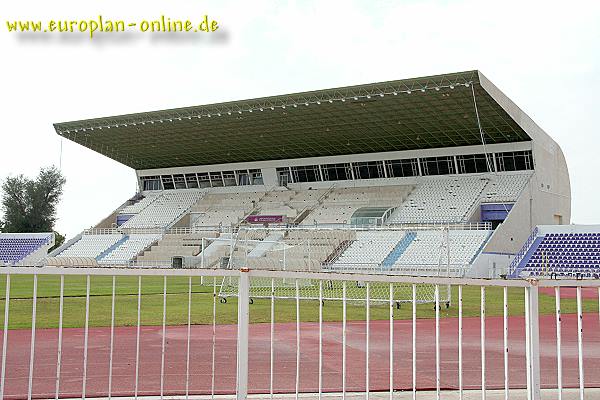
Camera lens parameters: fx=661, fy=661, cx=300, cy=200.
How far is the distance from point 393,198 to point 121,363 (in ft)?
149

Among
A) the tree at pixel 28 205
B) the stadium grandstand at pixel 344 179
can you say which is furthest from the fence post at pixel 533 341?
the tree at pixel 28 205

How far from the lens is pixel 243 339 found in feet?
18.9

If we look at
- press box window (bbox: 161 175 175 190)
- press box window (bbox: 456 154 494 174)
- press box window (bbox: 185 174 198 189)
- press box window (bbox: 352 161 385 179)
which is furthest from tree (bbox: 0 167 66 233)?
press box window (bbox: 456 154 494 174)

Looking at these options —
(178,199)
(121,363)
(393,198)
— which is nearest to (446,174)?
(393,198)

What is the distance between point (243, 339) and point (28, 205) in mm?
79765

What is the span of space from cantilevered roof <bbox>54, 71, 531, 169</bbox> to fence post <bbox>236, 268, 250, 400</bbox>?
117 feet

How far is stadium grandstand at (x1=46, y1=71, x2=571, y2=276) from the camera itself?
42.5 meters

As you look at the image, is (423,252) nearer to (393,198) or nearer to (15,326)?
(393,198)

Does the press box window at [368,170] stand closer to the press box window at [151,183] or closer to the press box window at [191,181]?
the press box window at [191,181]

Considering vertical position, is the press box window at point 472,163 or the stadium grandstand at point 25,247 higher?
the press box window at point 472,163

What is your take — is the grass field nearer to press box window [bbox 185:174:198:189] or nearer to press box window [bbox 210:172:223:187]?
press box window [bbox 210:172:223:187]

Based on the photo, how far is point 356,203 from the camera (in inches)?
2144

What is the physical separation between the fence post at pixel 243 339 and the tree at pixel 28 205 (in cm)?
7818

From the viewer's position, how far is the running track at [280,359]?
26.0 feet
